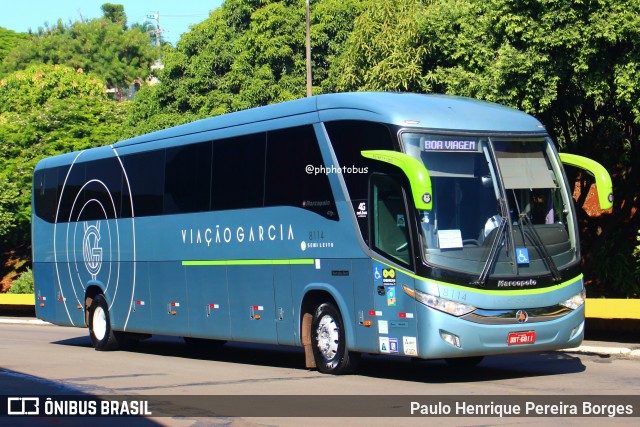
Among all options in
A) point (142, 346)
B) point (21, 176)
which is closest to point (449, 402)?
point (142, 346)

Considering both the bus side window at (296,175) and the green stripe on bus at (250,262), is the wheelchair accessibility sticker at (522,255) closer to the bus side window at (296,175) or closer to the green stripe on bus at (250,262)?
the bus side window at (296,175)

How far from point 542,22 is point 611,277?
302 inches

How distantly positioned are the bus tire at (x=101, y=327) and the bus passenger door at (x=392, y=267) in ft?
28.8

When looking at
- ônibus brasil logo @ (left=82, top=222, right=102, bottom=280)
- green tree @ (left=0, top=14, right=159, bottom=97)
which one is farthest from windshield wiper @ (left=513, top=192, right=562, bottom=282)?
green tree @ (left=0, top=14, right=159, bottom=97)

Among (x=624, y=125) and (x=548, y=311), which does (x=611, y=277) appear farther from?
(x=548, y=311)

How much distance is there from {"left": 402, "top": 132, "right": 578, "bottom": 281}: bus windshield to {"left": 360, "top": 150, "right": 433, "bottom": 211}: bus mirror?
37cm

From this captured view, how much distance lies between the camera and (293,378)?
14586 mm

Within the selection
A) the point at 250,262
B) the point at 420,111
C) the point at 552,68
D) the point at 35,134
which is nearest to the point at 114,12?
the point at 35,134

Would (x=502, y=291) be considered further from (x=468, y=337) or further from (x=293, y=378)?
(x=293, y=378)

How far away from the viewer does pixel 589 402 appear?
1127cm

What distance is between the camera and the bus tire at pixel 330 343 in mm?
14492

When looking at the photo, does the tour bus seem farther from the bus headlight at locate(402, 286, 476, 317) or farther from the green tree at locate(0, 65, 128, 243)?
the green tree at locate(0, 65, 128, 243)

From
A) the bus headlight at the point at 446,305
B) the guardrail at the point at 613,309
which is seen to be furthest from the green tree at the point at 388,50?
the bus headlight at the point at 446,305

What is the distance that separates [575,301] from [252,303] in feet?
16.7
